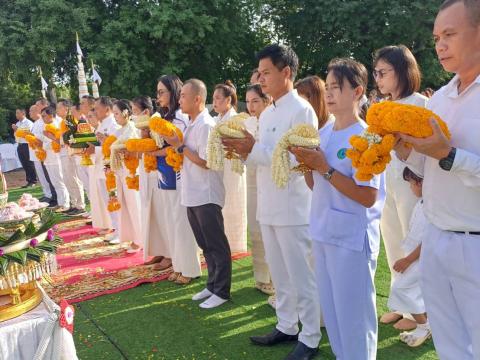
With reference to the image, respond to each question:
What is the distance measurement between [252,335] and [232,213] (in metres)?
1.80

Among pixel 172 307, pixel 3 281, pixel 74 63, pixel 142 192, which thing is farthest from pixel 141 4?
pixel 3 281

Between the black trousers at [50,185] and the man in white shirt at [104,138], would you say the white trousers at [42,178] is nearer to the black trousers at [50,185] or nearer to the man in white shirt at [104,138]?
the black trousers at [50,185]

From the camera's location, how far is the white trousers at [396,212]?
3.60 m

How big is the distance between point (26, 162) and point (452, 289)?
13910 millimetres

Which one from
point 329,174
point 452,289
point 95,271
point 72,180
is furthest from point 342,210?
point 72,180

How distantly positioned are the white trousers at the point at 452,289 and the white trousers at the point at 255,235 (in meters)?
2.71

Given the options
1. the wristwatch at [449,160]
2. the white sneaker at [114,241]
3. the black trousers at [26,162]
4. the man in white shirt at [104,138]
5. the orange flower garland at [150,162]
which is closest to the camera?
the wristwatch at [449,160]

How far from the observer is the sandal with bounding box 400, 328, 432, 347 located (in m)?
3.44

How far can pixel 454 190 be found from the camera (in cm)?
196

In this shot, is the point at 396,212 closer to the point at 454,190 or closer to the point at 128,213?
the point at 454,190

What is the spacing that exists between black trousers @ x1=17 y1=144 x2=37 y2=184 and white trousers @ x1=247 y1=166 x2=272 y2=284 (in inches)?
412

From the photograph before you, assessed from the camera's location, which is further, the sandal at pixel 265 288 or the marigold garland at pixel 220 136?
the sandal at pixel 265 288

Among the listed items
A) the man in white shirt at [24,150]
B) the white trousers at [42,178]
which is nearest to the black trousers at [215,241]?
the white trousers at [42,178]

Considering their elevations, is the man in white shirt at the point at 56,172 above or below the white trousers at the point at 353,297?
above
